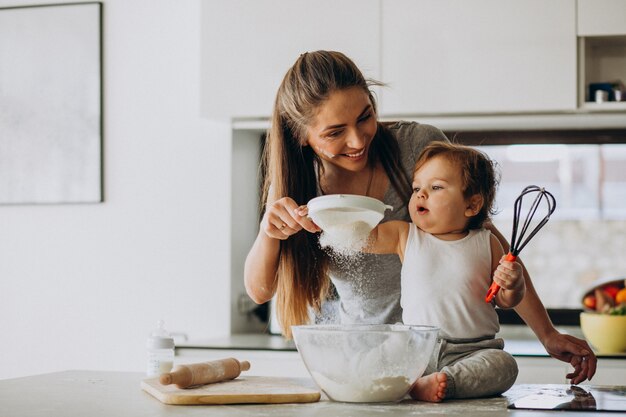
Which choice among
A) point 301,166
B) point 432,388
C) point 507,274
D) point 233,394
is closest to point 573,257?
point 301,166

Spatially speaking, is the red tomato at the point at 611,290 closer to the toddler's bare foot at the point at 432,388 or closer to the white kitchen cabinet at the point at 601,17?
the white kitchen cabinet at the point at 601,17

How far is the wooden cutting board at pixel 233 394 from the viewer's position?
124 cm

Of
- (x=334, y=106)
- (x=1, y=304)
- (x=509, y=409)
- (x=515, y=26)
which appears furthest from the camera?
(x=1, y=304)

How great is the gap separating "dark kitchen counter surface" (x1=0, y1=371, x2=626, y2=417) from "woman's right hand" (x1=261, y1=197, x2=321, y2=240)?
323mm

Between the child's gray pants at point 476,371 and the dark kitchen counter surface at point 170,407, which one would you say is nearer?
the dark kitchen counter surface at point 170,407

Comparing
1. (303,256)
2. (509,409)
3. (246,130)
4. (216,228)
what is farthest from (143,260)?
(509,409)

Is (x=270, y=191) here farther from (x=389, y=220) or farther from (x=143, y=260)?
(x=143, y=260)

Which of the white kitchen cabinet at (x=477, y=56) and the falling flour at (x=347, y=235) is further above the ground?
the white kitchen cabinet at (x=477, y=56)

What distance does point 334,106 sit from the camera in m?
1.59

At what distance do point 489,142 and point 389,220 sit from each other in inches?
54.3

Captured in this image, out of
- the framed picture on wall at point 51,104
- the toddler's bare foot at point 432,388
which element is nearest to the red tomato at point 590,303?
the toddler's bare foot at point 432,388

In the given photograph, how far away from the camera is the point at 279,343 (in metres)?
2.61

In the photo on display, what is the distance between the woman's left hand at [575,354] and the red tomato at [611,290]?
126 centimetres

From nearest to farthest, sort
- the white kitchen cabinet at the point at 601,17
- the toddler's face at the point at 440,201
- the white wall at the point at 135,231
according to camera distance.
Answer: the toddler's face at the point at 440,201, the white kitchen cabinet at the point at 601,17, the white wall at the point at 135,231
